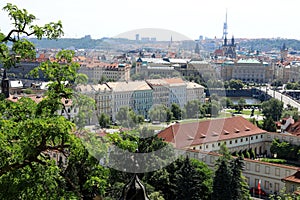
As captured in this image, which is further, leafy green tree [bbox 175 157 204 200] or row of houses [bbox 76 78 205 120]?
leafy green tree [bbox 175 157 204 200]

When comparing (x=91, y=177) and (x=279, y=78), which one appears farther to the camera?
(x=279, y=78)

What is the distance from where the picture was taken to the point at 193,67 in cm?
457

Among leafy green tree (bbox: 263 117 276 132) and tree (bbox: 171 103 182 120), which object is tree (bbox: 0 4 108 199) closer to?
tree (bbox: 171 103 182 120)

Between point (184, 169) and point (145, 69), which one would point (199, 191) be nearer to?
point (184, 169)

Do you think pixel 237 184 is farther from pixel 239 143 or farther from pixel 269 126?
pixel 269 126

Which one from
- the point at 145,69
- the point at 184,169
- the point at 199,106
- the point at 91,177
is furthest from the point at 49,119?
the point at 184,169

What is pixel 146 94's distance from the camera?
158 inches

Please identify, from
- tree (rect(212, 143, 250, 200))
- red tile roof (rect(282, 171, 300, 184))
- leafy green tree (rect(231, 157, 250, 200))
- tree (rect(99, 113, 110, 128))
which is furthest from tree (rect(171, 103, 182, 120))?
red tile roof (rect(282, 171, 300, 184))

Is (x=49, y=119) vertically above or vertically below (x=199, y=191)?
above

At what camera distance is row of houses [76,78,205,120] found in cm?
404

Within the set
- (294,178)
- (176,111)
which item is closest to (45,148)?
(176,111)

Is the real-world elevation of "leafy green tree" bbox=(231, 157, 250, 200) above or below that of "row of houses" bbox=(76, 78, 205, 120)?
below

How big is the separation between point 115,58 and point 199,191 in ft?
30.6

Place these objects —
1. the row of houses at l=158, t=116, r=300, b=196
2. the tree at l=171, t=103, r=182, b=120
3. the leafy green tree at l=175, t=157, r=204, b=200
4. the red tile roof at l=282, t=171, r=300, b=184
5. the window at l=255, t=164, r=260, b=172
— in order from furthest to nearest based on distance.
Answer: the window at l=255, t=164, r=260, b=172 → the red tile roof at l=282, t=171, r=300, b=184 → the leafy green tree at l=175, t=157, r=204, b=200 → the row of houses at l=158, t=116, r=300, b=196 → the tree at l=171, t=103, r=182, b=120
